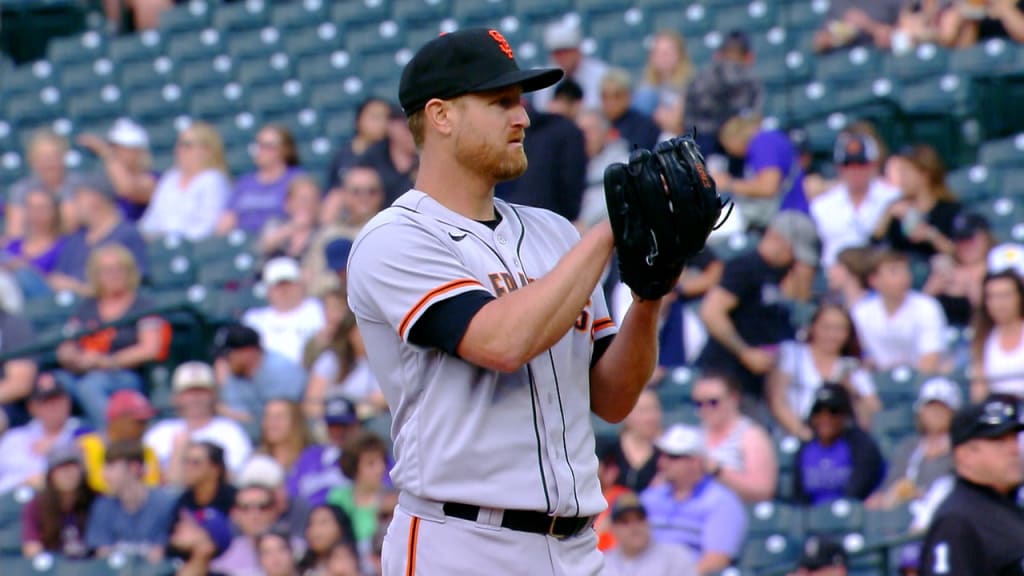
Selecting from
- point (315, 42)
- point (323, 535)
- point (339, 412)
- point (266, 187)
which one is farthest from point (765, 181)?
point (315, 42)

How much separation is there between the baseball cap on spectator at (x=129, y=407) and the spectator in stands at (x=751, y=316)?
255 cm

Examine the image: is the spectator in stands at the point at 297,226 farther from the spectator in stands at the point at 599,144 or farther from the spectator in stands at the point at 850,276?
the spectator in stands at the point at 850,276

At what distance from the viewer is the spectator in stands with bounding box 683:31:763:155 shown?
8.48 m

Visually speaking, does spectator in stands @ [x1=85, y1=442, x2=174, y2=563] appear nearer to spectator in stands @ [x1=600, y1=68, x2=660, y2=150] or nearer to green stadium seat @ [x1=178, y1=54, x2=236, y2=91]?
spectator in stands @ [x1=600, y1=68, x2=660, y2=150]

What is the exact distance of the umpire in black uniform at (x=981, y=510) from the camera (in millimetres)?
4730

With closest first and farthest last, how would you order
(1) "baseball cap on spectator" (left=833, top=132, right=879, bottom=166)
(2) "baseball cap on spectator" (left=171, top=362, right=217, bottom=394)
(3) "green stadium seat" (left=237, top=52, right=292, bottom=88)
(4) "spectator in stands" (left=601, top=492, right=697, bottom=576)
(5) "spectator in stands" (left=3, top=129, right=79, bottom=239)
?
(4) "spectator in stands" (left=601, top=492, right=697, bottom=576)
(2) "baseball cap on spectator" (left=171, top=362, right=217, bottom=394)
(1) "baseball cap on spectator" (left=833, top=132, right=879, bottom=166)
(5) "spectator in stands" (left=3, top=129, right=79, bottom=239)
(3) "green stadium seat" (left=237, top=52, right=292, bottom=88)

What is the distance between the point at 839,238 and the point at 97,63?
611 cm

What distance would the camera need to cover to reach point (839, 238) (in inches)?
317

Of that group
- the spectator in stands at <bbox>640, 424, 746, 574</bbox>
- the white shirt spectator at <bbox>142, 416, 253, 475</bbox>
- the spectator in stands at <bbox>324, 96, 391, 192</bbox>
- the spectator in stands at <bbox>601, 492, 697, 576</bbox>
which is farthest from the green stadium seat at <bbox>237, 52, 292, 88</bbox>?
the spectator in stands at <bbox>601, 492, 697, 576</bbox>

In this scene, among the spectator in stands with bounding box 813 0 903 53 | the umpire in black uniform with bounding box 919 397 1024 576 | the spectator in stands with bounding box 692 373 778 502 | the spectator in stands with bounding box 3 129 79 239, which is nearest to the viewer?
the umpire in black uniform with bounding box 919 397 1024 576

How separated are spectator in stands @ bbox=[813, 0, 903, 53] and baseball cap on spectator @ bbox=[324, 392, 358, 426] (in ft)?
12.1

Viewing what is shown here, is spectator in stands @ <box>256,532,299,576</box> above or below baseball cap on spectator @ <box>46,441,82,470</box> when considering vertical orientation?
below

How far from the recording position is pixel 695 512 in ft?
21.8

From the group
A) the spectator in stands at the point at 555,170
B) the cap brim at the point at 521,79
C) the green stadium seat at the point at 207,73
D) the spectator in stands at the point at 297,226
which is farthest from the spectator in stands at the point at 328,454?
the green stadium seat at the point at 207,73
